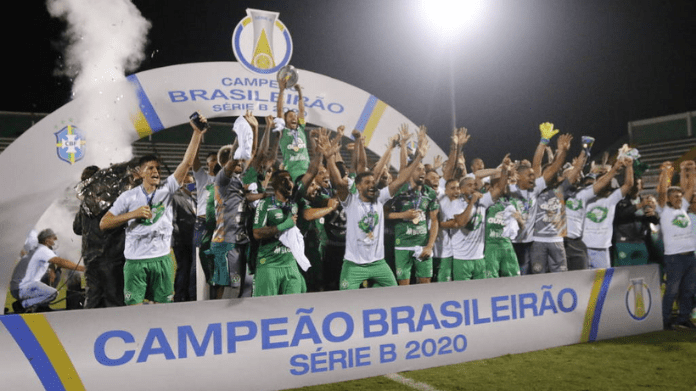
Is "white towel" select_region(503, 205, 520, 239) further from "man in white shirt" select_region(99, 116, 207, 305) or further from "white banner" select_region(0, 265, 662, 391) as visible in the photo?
"man in white shirt" select_region(99, 116, 207, 305)

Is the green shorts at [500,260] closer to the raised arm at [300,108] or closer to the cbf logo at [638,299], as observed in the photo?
the cbf logo at [638,299]

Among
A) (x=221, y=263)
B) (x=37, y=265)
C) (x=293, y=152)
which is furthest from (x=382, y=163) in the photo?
(x=37, y=265)

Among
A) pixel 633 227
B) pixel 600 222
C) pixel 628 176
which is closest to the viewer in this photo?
pixel 628 176

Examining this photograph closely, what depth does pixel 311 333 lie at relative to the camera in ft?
12.8

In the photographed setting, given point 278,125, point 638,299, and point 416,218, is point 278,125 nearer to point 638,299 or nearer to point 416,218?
point 416,218

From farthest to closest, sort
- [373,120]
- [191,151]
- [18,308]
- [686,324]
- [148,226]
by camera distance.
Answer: [373,120] → [686,324] → [18,308] → [148,226] → [191,151]

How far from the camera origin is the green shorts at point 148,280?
448 centimetres

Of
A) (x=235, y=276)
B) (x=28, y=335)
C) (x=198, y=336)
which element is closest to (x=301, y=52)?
(x=235, y=276)

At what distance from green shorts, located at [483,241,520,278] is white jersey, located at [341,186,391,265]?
57.0 inches

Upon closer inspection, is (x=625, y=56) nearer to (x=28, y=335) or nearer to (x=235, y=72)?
(x=235, y=72)

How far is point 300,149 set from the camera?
5973 millimetres

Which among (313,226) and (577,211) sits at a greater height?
(577,211)

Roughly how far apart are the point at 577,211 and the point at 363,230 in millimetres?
2803

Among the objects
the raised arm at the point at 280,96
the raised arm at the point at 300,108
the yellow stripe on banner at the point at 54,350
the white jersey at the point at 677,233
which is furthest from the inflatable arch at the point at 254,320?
the white jersey at the point at 677,233
